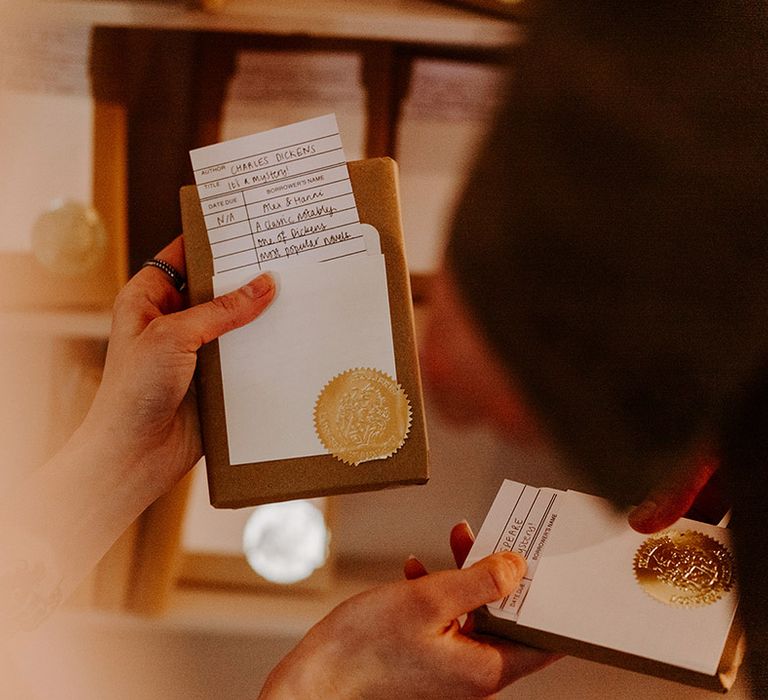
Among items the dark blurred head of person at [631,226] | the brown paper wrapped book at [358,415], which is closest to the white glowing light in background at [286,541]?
the brown paper wrapped book at [358,415]

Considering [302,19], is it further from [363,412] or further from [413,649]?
[413,649]

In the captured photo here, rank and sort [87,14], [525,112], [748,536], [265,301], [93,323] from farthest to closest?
[93,323], [87,14], [265,301], [748,536], [525,112]

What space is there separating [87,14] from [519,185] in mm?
703

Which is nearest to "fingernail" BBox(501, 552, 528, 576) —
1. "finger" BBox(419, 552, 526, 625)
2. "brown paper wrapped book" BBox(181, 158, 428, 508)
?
"finger" BBox(419, 552, 526, 625)

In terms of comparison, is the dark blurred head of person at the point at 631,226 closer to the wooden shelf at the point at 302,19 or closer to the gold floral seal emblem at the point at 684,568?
the gold floral seal emblem at the point at 684,568

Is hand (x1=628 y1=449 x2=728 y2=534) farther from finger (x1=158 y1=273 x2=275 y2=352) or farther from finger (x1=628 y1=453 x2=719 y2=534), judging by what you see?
finger (x1=158 y1=273 x2=275 y2=352)

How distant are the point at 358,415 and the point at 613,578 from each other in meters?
0.27

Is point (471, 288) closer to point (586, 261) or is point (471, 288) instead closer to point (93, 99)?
point (586, 261)

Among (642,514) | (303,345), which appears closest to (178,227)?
(303,345)

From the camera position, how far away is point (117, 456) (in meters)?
0.76

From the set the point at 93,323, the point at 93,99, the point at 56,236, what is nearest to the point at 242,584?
the point at 93,323

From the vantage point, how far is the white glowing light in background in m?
1.14

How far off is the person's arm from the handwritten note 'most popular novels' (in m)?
0.04

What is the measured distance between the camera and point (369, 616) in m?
0.73
